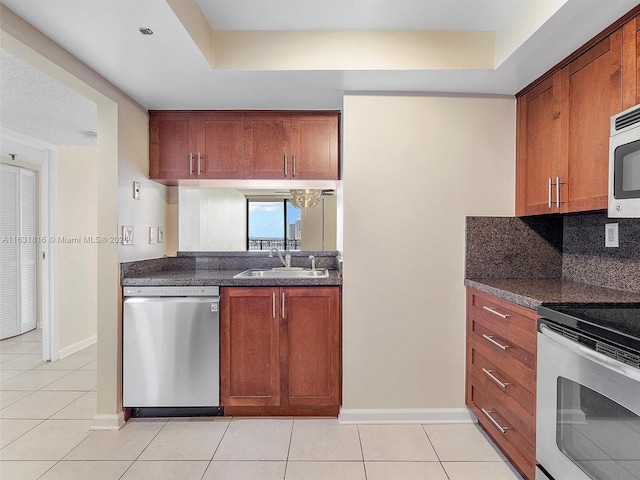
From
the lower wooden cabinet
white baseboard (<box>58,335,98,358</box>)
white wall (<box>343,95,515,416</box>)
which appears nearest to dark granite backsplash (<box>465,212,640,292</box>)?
white wall (<box>343,95,515,416</box>)

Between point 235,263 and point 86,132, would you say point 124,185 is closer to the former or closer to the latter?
point 235,263

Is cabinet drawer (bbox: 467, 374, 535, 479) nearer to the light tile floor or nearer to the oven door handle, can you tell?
the light tile floor

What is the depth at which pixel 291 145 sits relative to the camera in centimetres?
281

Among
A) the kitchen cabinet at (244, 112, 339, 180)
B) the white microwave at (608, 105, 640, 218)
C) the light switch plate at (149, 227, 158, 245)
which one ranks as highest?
the kitchen cabinet at (244, 112, 339, 180)

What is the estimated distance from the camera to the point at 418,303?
2498mm

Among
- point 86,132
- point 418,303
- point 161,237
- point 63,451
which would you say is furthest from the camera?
point 86,132

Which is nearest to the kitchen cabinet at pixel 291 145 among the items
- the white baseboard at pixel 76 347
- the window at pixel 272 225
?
the window at pixel 272 225

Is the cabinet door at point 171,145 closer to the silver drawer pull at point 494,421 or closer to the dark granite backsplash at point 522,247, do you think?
the dark granite backsplash at point 522,247

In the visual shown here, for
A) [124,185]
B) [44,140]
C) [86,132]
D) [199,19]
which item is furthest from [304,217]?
[44,140]

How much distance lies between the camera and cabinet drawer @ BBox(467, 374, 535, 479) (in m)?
1.75

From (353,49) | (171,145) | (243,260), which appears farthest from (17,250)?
(353,49)

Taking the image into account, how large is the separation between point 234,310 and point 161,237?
1055mm

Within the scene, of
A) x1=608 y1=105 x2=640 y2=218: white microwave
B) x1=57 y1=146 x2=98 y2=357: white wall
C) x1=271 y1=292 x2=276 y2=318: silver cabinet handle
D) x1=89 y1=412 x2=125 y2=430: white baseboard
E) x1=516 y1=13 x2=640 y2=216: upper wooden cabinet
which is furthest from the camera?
x1=57 y1=146 x2=98 y2=357: white wall

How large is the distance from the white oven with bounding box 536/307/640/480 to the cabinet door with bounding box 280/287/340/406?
4.03 feet
